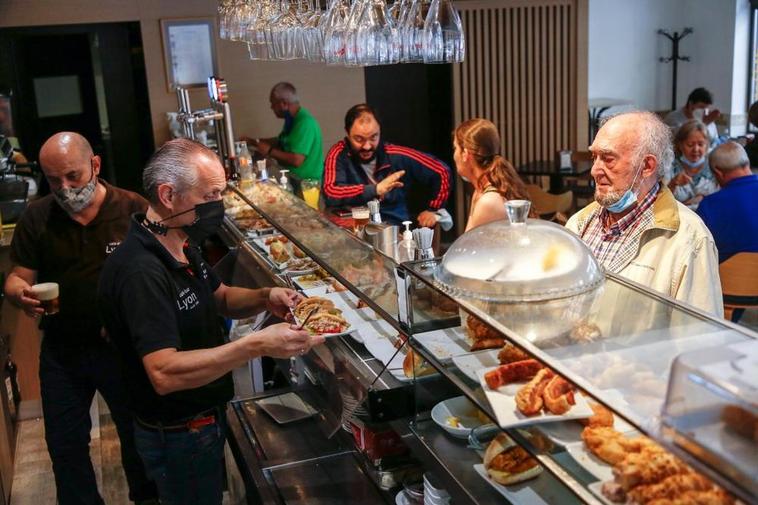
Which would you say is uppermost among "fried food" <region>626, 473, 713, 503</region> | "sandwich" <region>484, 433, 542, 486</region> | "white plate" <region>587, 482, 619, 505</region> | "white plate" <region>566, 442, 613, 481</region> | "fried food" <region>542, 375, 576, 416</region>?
"fried food" <region>542, 375, 576, 416</region>

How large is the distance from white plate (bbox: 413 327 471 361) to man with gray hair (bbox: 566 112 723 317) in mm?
851

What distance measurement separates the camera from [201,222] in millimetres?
2674

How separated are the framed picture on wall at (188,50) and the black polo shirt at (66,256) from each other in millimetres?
4677

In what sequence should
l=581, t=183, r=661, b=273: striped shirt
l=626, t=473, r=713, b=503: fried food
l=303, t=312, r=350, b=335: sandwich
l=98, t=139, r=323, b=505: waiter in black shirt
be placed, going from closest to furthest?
l=626, t=473, r=713, b=503: fried food
l=98, t=139, r=323, b=505: waiter in black shirt
l=303, t=312, r=350, b=335: sandwich
l=581, t=183, r=661, b=273: striped shirt

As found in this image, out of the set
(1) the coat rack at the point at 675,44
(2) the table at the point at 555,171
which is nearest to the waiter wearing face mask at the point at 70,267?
(2) the table at the point at 555,171

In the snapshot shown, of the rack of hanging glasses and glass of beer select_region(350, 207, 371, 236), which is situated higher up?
the rack of hanging glasses

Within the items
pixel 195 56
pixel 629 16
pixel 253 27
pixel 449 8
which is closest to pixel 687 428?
pixel 449 8

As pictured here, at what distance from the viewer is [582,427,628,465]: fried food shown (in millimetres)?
1604

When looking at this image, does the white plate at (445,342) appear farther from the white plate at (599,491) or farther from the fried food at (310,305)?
the fried food at (310,305)

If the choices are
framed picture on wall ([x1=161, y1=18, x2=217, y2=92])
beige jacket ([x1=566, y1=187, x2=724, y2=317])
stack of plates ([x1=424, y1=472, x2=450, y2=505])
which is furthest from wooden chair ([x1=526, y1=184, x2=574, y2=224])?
stack of plates ([x1=424, y1=472, x2=450, y2=505])

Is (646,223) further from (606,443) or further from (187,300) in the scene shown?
(187,300)

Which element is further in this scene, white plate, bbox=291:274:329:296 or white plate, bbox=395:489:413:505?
white plate, bbox=291:274:329:296

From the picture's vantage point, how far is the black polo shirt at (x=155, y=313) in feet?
8.27

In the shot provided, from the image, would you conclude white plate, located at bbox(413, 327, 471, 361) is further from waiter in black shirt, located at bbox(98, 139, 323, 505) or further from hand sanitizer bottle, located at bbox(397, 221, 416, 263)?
hand sanitizer bottle, located at bbox(397, 221, 416, 263)
